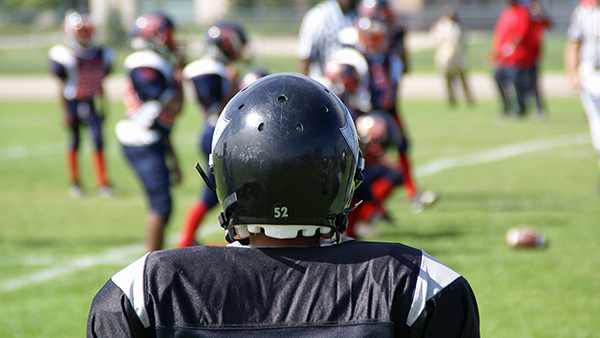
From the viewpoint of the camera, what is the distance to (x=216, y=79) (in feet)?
16.0

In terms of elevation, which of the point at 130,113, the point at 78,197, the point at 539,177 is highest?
the point at 130,113

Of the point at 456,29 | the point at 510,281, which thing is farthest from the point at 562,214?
the point at 456,29

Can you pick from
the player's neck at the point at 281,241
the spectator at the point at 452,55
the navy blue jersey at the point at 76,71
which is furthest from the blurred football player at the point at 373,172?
the spectator at the point at 452,55

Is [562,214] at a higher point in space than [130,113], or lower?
lower

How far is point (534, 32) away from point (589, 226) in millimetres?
9371

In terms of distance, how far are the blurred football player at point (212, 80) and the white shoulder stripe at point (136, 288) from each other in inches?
131

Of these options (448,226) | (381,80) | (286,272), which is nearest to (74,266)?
(381,80)

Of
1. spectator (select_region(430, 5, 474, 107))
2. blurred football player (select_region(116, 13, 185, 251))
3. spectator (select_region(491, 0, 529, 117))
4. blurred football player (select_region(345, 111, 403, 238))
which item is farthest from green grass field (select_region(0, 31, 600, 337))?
spectator (select_region(430, 5, 474, 107))

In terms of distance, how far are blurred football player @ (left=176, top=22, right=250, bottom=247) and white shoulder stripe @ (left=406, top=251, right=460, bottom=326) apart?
346 cm

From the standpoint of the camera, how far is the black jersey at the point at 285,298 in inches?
57.8

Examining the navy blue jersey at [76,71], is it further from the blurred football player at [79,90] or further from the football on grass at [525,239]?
the football on grass at [525,239]

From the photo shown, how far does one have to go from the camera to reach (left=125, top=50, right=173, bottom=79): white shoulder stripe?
15.4ft

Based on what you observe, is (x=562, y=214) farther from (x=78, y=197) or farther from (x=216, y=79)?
(x=78, y=197)

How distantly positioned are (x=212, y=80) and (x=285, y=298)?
3557 millimetres
